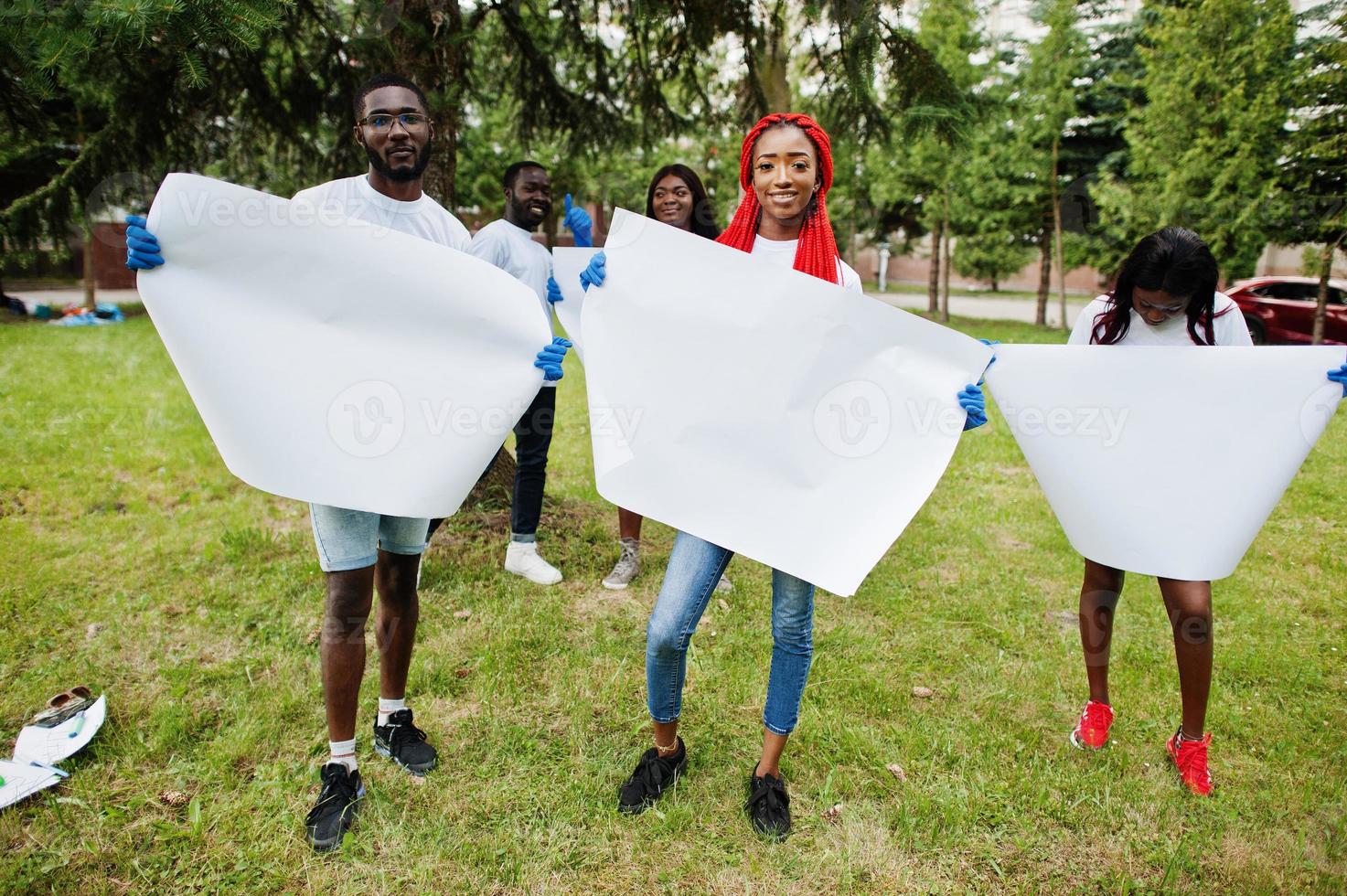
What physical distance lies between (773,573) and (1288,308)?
14622mm

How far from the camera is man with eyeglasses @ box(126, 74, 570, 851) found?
219cm

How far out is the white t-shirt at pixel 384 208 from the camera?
2284mm

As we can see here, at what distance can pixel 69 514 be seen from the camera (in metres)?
4.66

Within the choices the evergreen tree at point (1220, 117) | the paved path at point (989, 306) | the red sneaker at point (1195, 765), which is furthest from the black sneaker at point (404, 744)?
the paved path at point (989, 306)

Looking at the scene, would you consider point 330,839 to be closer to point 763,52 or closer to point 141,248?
point 141,248

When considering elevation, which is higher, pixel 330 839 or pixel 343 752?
pixel 343 752

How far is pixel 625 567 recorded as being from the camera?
406 cm

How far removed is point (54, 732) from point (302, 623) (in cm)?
102

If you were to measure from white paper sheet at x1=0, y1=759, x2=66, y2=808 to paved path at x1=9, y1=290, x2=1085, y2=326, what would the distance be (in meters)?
14.5

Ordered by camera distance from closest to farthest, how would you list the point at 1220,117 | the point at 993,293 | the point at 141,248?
the point at 141,248 < the point at 1220,117 < the point at 993,293

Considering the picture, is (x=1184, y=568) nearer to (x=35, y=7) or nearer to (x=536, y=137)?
(x=35, y=7)

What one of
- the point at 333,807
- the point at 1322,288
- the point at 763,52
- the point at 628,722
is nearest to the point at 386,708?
the point at 333,807

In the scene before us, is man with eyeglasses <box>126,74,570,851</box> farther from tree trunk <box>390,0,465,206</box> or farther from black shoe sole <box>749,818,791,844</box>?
tree trunk <box>390,0,465,206</box>

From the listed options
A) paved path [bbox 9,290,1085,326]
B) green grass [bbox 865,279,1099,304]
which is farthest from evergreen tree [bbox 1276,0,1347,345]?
green grass [bbox 865,279,1099,304]
